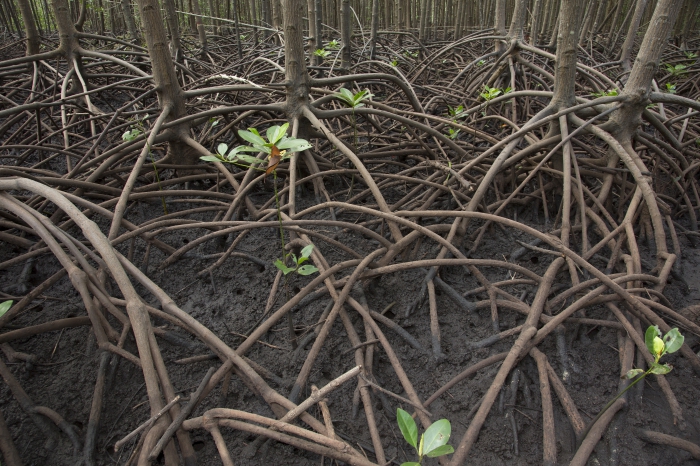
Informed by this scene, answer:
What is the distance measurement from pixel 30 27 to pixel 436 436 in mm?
4439

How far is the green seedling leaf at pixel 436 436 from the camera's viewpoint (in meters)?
0.85

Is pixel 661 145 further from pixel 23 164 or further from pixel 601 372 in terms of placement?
pixel 23 164

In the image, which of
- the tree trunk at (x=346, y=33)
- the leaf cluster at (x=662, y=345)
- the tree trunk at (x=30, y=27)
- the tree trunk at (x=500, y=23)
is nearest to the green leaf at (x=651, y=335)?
the leaf cluster at (x=662, y=345)

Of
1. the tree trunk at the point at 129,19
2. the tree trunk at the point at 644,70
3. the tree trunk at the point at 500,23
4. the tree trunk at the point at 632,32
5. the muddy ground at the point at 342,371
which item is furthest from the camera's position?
the tree trunk at the point at 129,19

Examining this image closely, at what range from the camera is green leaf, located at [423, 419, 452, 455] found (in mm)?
853

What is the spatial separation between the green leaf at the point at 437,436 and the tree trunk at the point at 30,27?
4373mm

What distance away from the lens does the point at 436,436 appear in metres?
0.87

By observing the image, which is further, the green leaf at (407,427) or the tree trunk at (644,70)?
the tree trunk at (644,70)

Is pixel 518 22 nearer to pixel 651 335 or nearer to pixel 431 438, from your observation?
pixel 651 335

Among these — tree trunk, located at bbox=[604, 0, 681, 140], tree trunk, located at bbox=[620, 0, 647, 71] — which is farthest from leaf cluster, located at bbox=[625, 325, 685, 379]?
tree trunk, located at bbox=[620, 0, 647, 71]

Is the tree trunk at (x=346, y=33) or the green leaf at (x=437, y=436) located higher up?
the tree trunk at (x=346, y=33)

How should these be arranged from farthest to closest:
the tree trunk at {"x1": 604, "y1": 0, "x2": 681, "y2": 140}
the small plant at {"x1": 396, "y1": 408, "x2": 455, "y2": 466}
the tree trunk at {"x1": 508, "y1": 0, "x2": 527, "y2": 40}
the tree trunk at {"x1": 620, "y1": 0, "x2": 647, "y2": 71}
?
the tree trunk at {"x1": 620, "y1": 0, "x2": 647, "y2": 71}
the tree trunk at {"x1": 508, "y1": 0, "x2": 527, "y2": 40}
the tree trunk at {"x1": 604, "y1": 0, "x2": 681, "y2": 140}
the small plant at {"x1": 396, "y1": 408, "x2": 455, "y2": 466}

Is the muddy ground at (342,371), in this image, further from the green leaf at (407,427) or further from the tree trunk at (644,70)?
the tree trunk at (644,70)

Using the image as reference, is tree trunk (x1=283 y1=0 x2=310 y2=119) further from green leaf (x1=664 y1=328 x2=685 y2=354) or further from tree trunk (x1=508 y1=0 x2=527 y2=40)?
tree trunk (x1=508 y1=0 x2=527 y2=40)
